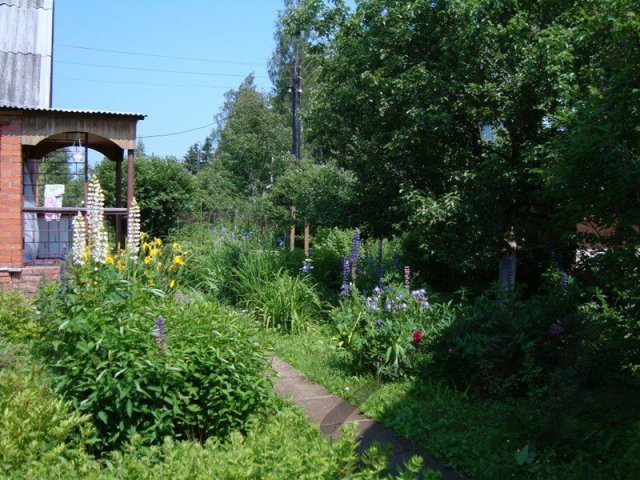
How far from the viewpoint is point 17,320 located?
271 inches

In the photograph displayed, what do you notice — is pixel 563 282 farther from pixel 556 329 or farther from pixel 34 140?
pixel 34 140

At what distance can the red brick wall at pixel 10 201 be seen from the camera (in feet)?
32.9

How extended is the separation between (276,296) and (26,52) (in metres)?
6.97

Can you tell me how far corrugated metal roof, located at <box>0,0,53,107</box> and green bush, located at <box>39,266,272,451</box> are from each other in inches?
299

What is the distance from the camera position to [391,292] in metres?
7.02

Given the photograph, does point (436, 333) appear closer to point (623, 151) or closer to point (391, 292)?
point (391, 292)

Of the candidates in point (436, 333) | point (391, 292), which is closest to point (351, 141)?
point (391, 292)

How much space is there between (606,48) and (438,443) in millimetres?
3341

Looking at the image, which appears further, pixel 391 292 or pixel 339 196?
pixel 339 196

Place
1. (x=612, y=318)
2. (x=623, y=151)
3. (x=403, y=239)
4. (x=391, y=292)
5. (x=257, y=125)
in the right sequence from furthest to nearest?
(x=257, y=125), (x=403, y=239), (x=391, y=292), (x=612, y=318), (x=623, y=151)

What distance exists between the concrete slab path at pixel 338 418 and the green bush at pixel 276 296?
73.3 inches

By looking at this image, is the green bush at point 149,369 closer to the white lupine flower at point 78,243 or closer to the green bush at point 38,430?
the green bush at point 38,430

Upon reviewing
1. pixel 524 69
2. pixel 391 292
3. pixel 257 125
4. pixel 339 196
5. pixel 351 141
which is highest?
pixel 257 125

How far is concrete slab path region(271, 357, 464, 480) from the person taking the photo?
461 centimetres
